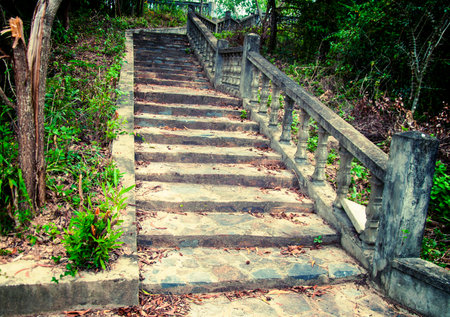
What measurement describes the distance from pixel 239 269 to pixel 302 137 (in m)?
2.27

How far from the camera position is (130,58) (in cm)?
836

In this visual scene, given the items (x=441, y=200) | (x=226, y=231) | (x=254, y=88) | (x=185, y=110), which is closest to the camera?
(x=226, y=231)

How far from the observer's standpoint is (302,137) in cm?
473

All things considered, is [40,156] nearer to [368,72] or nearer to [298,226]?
[298,226]

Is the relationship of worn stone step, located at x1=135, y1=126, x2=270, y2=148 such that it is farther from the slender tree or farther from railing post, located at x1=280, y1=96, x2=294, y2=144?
the slender tree

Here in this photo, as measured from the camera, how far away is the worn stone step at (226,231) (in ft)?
11.0

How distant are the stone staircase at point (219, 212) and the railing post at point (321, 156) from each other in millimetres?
343

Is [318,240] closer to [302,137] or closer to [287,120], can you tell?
[302,137]

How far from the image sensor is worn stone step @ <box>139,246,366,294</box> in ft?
9.40

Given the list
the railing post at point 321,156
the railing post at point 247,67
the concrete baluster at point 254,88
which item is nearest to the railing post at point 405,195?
the railing post at point 321,156

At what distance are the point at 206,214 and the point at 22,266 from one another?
72.6 inches

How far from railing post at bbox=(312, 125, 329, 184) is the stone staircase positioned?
343 mm

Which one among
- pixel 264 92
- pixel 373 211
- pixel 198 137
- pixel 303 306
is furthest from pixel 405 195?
pixel 264 92

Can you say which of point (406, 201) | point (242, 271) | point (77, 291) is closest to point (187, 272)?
point (242, 271)
